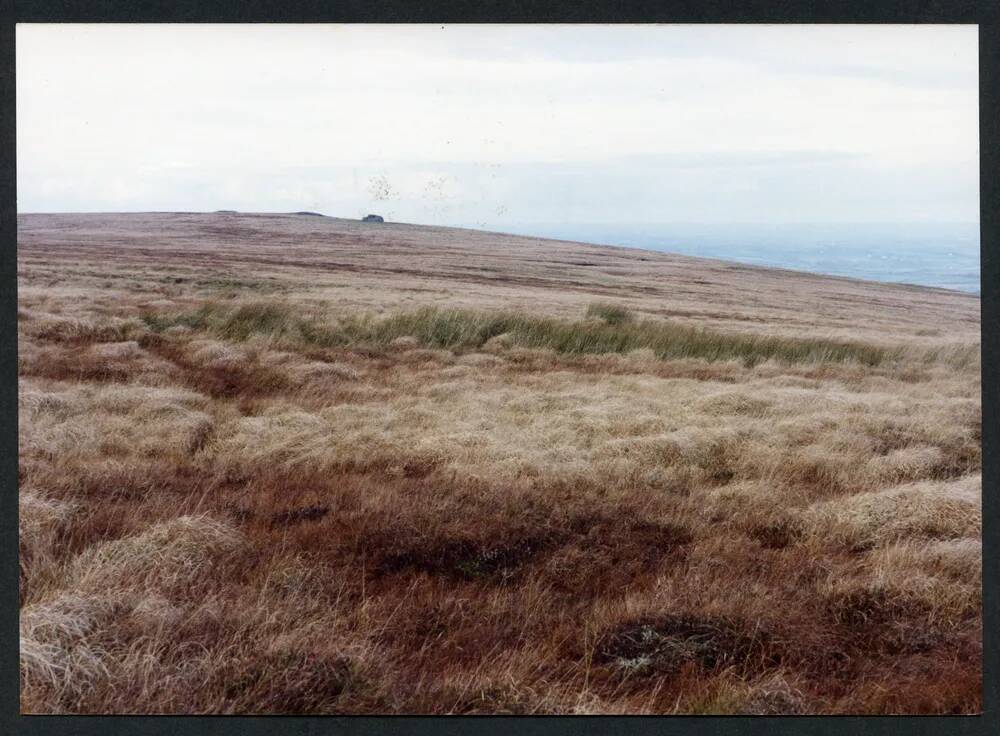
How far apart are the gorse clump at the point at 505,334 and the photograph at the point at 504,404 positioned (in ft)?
0.26

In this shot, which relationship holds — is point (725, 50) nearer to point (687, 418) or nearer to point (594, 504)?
point (687, 418)

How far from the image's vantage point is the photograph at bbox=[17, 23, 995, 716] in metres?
6.00

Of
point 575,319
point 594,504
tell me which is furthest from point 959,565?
point 575,319

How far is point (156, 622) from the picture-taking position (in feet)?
19.7

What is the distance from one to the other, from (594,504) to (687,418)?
2.65 meters

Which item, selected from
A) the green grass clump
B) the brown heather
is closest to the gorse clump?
the brown heather

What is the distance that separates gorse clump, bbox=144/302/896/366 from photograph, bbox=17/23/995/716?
8 centimetres

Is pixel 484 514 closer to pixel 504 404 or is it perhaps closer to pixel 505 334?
pixel 504 404

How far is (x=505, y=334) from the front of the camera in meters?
13.8

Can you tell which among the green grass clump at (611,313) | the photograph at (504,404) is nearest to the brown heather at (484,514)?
the photograph at (504,404)

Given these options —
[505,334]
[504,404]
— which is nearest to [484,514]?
[504,404]

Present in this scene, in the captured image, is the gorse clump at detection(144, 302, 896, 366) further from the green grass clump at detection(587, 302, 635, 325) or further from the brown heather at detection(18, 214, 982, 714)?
the green grass clump at detection(587, 302, 635, 325)

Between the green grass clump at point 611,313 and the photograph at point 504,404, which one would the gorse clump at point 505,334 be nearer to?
the photograph at point 504,404

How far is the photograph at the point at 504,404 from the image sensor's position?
600 cm
